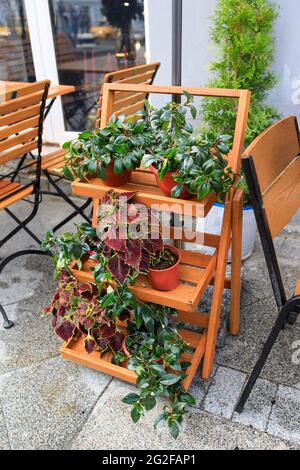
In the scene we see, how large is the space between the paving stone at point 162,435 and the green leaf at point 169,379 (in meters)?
0.23

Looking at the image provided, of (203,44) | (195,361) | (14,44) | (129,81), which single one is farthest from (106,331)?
(14,44)

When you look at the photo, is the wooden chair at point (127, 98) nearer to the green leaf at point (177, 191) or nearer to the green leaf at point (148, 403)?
the green leaf at point (177, 191)

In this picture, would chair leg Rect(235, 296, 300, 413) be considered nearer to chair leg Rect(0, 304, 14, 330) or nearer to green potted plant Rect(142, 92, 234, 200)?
green potted plant Rect(142, 92, 234, 200)

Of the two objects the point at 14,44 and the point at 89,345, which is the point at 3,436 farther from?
the point at 14,44

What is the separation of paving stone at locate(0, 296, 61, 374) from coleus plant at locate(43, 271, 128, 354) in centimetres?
35

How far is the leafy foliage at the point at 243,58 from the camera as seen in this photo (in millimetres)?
2246

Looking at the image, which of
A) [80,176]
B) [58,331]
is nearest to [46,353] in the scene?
[58,331]

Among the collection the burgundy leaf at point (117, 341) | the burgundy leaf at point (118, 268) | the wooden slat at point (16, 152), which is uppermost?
the wooden slat at point (16, 152)

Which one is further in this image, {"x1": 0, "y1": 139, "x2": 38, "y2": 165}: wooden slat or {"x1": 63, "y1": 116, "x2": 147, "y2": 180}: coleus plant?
{"x1": 0, "y1": 139, "x2": 38, "y2": 165}: wooden slat

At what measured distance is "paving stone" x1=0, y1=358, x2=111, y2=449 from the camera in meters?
1.57

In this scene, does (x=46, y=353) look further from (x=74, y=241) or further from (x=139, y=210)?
(x=139, y=210)

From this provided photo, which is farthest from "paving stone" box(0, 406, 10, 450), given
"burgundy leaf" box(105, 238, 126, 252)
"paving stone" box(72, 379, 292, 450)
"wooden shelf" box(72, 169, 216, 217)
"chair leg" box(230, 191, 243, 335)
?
"chair leg" box(230, 191, 243, 335)

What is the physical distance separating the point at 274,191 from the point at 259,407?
0.86 meters

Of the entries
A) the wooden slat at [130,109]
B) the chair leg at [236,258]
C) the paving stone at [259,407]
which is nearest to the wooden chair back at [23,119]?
the wooden slat at [130,109]
